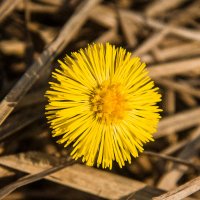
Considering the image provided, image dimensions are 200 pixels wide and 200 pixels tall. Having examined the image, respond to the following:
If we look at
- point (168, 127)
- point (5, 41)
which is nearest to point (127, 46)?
point (168, 127)

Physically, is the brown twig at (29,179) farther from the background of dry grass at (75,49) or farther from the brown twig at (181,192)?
the brown twig at (181,192)

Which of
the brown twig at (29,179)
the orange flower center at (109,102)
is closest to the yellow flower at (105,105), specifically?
the orange flower center at (109,102)

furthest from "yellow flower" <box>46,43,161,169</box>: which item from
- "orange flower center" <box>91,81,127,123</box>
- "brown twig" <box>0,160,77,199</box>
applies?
"brown twig" <box>0,160,77,199</box>

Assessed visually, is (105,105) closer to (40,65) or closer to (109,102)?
(109,102)

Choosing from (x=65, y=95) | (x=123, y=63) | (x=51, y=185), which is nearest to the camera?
(x=65, y=95)

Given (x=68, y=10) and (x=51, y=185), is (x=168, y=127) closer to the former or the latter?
(x=51, y=185)

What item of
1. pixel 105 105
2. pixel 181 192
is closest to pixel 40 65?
pixel 105 105
